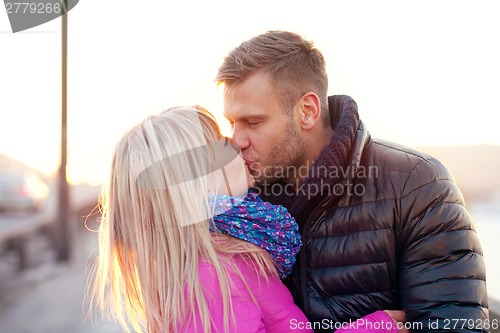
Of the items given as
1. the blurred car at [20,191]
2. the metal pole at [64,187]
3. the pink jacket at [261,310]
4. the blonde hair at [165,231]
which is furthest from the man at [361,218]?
the blurred car at [20,191]

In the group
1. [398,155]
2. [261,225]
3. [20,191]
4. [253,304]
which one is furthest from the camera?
[20,191]

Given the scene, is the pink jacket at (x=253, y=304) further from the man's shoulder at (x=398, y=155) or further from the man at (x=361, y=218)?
the man's shoulder at (x=398, y=155)

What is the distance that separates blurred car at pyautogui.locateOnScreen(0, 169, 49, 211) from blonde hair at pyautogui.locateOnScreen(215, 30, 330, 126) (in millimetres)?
12217

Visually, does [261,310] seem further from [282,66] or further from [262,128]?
[282,66]

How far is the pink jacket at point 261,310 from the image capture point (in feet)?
6.73

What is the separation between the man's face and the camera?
2766mm

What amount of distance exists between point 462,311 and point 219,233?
3.14ft

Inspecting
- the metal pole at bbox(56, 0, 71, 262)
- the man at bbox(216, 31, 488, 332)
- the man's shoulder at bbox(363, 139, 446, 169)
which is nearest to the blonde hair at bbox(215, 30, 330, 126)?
the man at bbox(216, 31, 488, 332)

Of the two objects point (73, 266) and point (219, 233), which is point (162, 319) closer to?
point (219, 233)

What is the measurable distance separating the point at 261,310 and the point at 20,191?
13.2 metres

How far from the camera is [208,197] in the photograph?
221 cm

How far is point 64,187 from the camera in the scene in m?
10.0

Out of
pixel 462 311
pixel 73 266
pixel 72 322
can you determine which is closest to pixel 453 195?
pixel 462 311

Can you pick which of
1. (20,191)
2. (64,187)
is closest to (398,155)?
(64,187)
